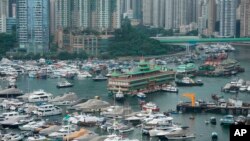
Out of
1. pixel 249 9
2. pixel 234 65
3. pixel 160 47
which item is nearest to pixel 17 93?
pixel 234 65

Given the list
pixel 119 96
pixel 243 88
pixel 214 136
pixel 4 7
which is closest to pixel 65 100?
pixel 119 96

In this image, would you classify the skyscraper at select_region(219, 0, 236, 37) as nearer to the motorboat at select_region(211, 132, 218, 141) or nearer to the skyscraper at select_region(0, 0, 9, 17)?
the skyscraper at select_region(0, 0, 9, 17)

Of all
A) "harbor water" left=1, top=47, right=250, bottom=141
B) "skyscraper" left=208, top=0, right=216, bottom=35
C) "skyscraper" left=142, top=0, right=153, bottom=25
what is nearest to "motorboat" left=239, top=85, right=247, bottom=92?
"harbor water" left=1, top=47, right=250, bottom=141

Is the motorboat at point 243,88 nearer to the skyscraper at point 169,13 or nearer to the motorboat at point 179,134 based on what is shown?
the motorboat at point 179,134

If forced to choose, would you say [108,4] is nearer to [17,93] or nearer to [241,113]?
[17,93]

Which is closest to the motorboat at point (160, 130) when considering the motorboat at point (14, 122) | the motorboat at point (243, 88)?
the motorboat at point (14, 122)

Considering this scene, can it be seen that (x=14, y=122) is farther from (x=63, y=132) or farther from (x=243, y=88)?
(x=243, y=88)
